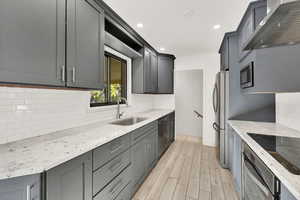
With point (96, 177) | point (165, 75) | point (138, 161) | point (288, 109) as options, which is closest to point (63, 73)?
point (96, 177)

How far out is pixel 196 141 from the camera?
4223 mm

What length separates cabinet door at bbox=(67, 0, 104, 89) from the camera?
1258mm

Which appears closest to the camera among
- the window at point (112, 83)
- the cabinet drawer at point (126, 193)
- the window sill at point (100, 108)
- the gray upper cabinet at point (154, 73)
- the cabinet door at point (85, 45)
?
the cabinet door at point (85, 45)

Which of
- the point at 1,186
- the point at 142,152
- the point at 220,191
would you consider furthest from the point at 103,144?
the point at 220,191

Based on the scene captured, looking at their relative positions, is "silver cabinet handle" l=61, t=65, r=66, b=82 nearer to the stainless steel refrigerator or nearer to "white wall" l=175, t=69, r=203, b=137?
the stainless steel refrigerator

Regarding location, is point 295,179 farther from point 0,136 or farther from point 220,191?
point 0,136

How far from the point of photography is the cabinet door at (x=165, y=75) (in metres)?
3.86

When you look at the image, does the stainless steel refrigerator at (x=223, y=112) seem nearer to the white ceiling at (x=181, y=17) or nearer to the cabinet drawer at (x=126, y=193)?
the white ceiling at (x=181, y=17)

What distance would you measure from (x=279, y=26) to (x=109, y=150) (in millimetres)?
1560

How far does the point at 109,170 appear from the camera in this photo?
135 centimetres

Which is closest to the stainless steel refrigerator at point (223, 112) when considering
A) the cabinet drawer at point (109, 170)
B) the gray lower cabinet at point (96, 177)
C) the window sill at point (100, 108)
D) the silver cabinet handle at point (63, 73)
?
the gray lower cabinet at point (96, 177)

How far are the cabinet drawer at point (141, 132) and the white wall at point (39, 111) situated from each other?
634mm

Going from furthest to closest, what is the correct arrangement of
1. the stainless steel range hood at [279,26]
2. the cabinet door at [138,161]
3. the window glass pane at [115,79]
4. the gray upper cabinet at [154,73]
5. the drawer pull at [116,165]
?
the gray upper cabinet at [154,73]
the window glass pane at [115,79]
the cabinet door at [138,161]
the drawer pull at [116,165]
the stainless steel range hood at [279,26]

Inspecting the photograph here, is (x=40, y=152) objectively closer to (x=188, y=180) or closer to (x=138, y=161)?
(x=138, y=161)
